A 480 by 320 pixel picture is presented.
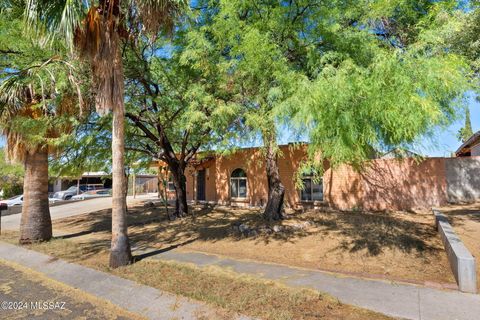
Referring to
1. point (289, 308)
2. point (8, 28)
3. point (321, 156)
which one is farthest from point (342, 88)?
point (8, 28)

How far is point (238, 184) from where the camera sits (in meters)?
19.9

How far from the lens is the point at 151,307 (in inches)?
197

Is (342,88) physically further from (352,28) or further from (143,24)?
(143,24)

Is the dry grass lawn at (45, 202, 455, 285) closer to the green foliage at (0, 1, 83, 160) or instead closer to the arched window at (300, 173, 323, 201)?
the arched window at (300, 173, 323, 201)

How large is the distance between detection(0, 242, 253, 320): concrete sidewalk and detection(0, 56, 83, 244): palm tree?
7.57ft

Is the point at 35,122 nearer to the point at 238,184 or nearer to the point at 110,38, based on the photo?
the point at 110,38

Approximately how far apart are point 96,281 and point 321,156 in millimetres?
5280

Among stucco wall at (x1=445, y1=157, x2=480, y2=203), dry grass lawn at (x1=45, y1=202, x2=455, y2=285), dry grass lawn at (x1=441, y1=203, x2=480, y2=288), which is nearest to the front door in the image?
dry grass lawn at (x1=45, y1=202, x2=455, y2=285)

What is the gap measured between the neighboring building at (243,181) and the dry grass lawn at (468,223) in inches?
245

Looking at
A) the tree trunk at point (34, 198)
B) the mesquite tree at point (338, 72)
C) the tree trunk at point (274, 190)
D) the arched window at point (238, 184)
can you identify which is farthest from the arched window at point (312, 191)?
the tree trunk at point (34, 198)

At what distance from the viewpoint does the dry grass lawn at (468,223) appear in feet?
24.0

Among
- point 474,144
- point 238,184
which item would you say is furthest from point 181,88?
point 474,144

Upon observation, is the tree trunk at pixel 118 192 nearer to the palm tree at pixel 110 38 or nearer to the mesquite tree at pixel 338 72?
the palm tree at pixel 110 38

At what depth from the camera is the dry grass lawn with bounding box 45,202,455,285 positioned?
23.3ft
